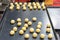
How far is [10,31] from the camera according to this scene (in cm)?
128

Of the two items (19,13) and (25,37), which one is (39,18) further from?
(25,37)

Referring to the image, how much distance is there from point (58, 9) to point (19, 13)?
0.51 meters

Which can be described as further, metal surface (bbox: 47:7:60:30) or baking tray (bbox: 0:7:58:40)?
metal surface (bbox: 47:7:60:30)

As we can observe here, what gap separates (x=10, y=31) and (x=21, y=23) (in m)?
0.21

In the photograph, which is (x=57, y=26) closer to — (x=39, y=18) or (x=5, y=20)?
(x=39, y=18)

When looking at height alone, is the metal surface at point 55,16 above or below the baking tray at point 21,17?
below

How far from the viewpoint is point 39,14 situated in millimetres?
1682

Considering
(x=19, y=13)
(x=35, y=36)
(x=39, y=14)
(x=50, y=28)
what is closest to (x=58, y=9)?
(x=39, y=14)

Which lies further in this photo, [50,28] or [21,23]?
[21,23]

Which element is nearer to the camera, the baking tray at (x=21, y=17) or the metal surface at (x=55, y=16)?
the baking tray at (x=21, y=17)

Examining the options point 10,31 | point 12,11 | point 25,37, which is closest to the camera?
point 25,37

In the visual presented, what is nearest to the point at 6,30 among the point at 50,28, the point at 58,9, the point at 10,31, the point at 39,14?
the point at 10,31

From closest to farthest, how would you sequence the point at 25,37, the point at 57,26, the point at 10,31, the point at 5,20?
the point at 25,37
the point at 10,31
the point at 57,26
the point at 5,20

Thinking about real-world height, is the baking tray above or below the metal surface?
above
